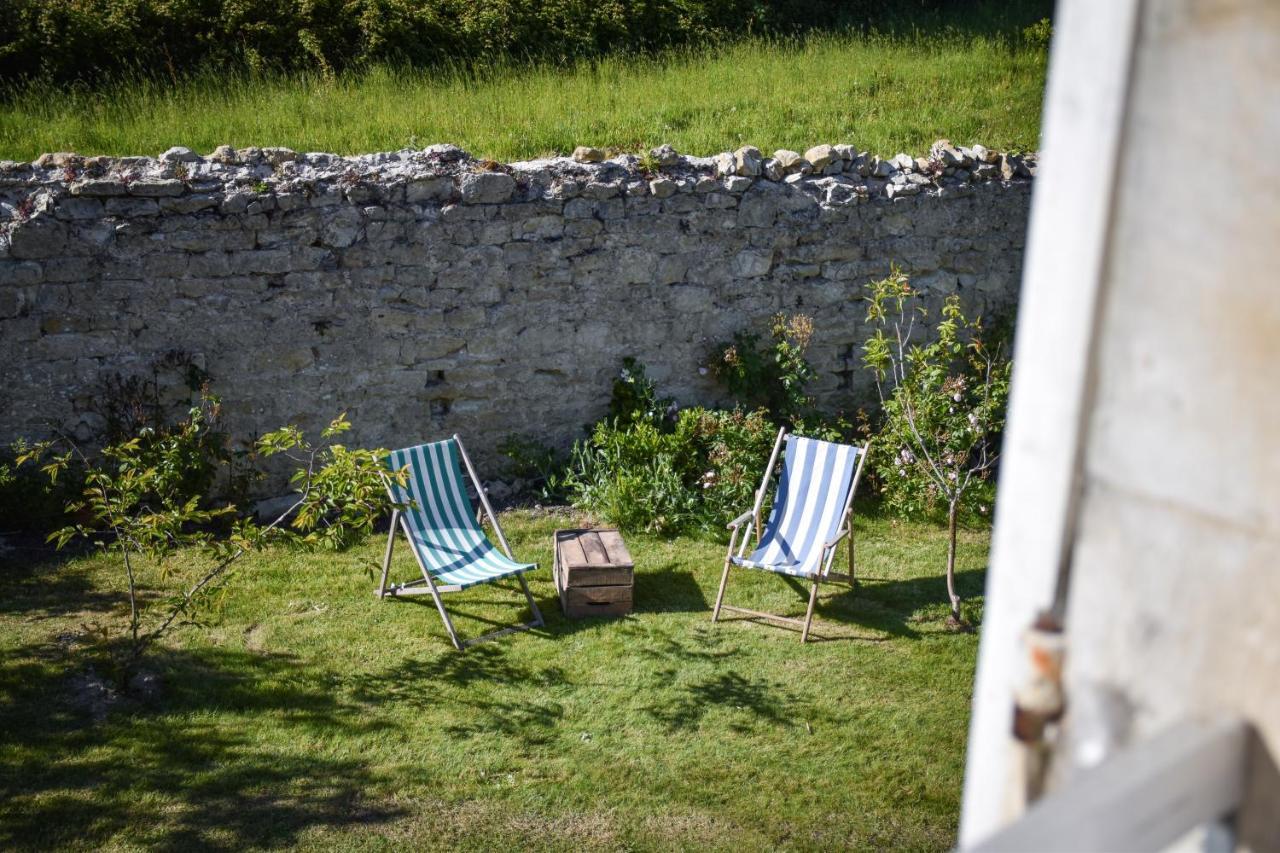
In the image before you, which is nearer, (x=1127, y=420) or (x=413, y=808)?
(x=1127, y=420)

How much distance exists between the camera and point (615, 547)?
6309 mm

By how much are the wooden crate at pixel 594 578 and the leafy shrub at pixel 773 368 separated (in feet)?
6.37

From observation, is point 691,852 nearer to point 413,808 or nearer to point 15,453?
point 413,808

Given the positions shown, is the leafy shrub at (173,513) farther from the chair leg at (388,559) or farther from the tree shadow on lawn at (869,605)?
the tree shadow on lawn at (869,605)

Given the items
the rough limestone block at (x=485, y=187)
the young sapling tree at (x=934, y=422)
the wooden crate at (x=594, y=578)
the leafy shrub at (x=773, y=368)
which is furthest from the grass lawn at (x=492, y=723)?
the rough limestone block at (x=485, y=187)

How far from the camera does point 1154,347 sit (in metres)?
0.94

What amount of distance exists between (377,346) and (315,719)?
2802mm

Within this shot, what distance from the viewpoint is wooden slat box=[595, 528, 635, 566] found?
20.0 feet

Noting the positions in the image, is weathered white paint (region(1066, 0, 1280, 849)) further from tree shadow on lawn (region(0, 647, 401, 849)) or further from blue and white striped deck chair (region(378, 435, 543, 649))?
blue and white striped deck chair (region(378, 435, 543, 649))

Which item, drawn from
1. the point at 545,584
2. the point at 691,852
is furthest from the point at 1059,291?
the point at 545,584

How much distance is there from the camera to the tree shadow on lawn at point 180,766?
14.1 feet

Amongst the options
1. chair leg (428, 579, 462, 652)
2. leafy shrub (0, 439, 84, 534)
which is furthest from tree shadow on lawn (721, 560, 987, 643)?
leafy shrub (0, 439, 84, 534)

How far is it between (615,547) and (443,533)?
0.99m

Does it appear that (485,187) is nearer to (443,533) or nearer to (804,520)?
(443,533)
